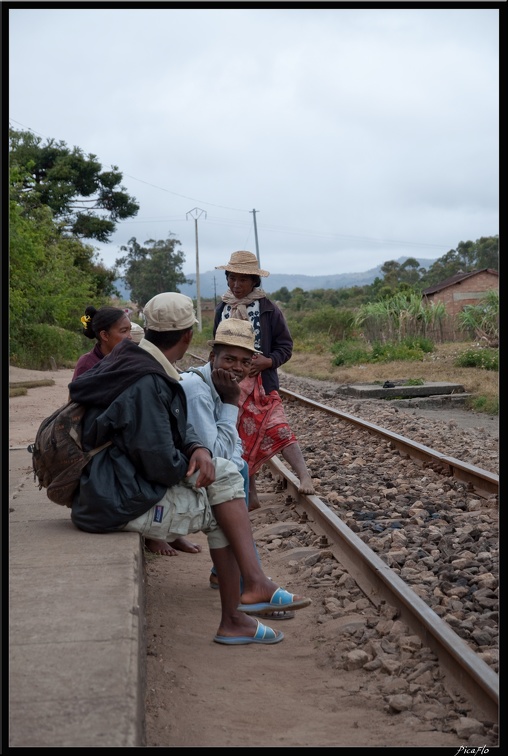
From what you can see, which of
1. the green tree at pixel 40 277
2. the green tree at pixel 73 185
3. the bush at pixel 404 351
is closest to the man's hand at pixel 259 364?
the green tree at pixel 40 277

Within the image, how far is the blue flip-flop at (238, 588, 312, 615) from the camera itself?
177 inches

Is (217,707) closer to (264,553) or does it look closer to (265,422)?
(264,553)

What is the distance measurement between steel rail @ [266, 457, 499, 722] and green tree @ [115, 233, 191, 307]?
84549 millimetres

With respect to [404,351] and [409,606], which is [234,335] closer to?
[409,606]

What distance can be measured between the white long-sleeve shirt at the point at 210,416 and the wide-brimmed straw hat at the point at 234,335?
0.26 metres

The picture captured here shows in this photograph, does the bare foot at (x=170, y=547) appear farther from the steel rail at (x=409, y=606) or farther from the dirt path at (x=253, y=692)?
the steel rail at (x=409, y=606)

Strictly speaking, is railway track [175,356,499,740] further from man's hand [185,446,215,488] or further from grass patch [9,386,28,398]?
grass patch [9,386,28,398]

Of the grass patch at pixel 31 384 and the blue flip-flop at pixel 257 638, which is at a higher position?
the grass patch at pixel 31 384

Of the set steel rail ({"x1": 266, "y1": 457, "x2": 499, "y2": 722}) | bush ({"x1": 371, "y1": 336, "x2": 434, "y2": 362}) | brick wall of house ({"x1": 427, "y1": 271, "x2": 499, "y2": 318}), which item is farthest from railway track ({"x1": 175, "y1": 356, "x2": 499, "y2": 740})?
brick wall of house ({"x1": 427, "y1": 271, "x2": 499, "y2": 318})

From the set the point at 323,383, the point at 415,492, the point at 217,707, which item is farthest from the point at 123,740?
the point at 323,383

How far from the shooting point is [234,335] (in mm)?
4891

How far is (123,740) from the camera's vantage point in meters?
2.48

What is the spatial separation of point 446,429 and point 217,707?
844cm

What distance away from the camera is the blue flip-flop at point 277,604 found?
14.8 feet
